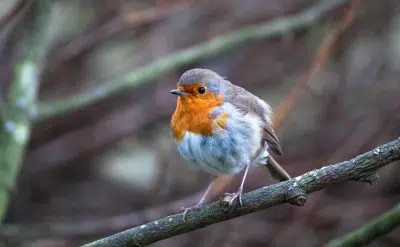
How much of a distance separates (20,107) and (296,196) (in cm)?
223

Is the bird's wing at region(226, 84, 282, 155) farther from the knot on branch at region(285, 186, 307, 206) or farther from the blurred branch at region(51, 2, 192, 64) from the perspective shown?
the blurred branch at region(51, 2, 192, 64)

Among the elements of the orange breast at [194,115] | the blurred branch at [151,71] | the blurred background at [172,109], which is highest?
the orange breast at [194,115]

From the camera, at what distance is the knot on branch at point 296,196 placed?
2691mm

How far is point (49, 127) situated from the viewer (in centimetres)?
627

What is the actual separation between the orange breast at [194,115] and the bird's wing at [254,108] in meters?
0.10

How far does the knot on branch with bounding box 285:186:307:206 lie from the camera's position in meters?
2.69

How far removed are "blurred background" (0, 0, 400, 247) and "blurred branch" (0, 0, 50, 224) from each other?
2.92 ft

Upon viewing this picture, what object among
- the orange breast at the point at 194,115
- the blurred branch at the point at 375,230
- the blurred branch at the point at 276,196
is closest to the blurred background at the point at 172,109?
the orange breast at the point at 194,115

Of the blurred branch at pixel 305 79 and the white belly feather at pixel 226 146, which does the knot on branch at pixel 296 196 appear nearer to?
the white belly feather at pixel 226 146

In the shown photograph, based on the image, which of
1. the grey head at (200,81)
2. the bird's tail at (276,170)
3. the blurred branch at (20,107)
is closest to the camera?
the grey head at (200,81)

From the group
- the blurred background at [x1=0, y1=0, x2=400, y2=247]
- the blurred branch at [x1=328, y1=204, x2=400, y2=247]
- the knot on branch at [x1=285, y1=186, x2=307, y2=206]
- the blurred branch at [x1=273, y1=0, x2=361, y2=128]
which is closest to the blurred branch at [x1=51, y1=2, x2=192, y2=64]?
the blurred background at [x1=0, y1=0, x2=400, y2=247]

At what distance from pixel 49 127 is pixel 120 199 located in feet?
2.89

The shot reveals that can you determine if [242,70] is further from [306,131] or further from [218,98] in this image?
[218,98]

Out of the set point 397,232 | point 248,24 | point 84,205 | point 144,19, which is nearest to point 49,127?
point 84,205
